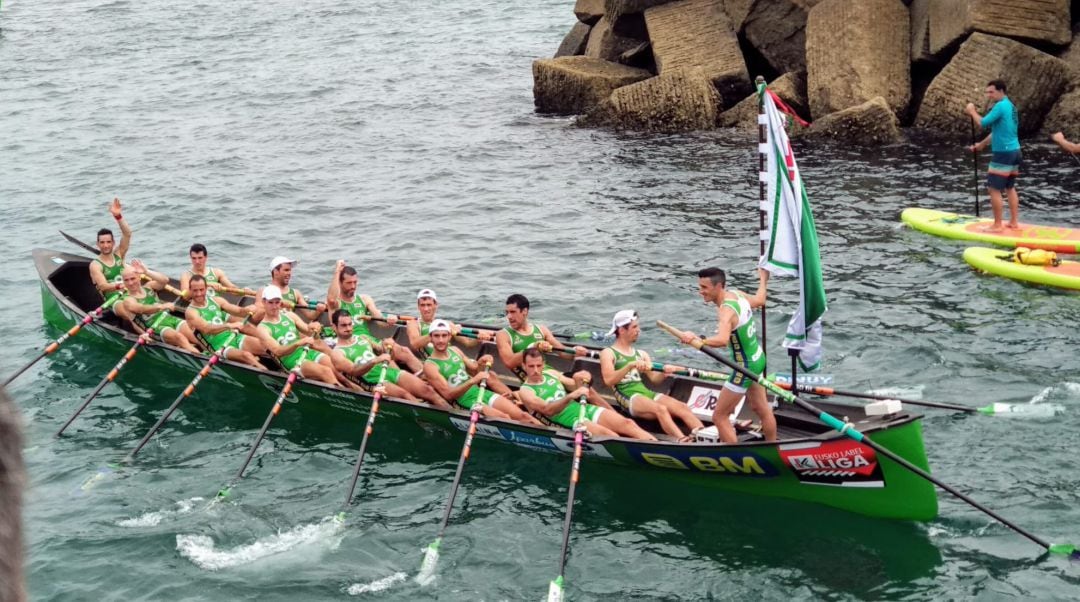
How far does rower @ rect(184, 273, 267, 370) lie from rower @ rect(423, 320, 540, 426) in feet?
9.60

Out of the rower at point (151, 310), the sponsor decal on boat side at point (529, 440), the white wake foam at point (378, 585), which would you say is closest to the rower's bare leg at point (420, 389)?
the sponsor decal on boat side at point (529, 440)

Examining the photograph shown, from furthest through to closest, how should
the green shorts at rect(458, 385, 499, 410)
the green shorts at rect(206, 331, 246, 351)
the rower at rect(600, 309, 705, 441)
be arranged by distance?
the green shorts at rect(206, 331, 246, 351), the green shorts at rect(458, 385, 499, 410), the rower at rect(600, 309, 705, 441)

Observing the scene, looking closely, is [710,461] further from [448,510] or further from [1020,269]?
[1020,269]

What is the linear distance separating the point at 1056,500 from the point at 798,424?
3102 mm

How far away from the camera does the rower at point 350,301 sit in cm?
1784

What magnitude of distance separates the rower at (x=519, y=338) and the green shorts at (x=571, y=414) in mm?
1067

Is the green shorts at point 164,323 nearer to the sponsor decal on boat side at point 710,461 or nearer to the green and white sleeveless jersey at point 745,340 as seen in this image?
the sponsor decal on boat side at point 710,461

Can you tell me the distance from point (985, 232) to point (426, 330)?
36.9 ft

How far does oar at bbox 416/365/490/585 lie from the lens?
12.8 m

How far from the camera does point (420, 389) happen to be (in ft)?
51.8

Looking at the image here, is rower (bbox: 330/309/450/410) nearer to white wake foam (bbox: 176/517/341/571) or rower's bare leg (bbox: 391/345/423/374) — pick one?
rower's bare leg (bbox: 391/345/423/374)

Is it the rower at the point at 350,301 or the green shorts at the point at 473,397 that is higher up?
the rower at the point at 350,301

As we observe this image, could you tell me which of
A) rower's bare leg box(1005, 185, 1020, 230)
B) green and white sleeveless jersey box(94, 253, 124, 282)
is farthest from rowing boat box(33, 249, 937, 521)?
rower's bare leg box(1005, 185, 1020, 230)

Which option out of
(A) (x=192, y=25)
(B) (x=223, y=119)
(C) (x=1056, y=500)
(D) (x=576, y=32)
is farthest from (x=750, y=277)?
(A) (x=192, y=25)
